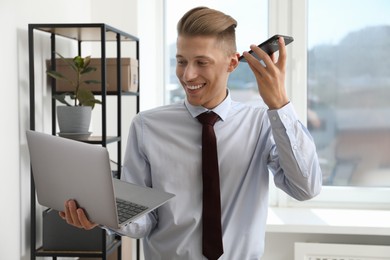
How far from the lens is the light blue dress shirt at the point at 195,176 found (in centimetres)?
153

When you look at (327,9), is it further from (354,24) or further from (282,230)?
(282,230)

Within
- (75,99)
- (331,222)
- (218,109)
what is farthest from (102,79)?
(331,222)

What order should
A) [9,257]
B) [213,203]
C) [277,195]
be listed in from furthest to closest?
1. [277,195]
2. [9,257]
3. [213,203]

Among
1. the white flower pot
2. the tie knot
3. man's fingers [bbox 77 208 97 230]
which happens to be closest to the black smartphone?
the tie knot

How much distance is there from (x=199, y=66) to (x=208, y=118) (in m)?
0.16

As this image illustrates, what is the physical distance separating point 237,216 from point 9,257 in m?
0.97

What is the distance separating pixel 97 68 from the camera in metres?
2.44

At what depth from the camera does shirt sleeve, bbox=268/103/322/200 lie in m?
1.38

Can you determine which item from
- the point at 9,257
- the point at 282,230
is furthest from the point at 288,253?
the point at 9,257

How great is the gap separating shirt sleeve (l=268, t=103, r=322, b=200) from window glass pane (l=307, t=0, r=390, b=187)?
1717mm

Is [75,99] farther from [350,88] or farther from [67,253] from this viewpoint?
[350,88]

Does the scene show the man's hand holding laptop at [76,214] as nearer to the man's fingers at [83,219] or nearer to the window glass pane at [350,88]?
the man's fingers at [83,219]

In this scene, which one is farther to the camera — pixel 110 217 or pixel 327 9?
pixel 327 9

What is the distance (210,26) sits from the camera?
1.50 meters
